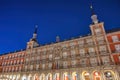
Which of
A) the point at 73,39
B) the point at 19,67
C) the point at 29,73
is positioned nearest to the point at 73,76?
the point at 73,39

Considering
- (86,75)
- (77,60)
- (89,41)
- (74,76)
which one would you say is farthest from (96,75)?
(89,41)

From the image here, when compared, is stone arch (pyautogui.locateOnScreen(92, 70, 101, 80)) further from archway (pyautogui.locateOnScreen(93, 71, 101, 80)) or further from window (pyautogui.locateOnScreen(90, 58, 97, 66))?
window (pyautogui.locateOnScreen(90, 58, 97, 66))

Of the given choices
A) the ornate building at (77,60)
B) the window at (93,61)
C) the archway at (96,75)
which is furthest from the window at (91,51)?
the archway at (96,75)

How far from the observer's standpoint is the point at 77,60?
107 feet

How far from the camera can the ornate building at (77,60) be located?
27.8 metres

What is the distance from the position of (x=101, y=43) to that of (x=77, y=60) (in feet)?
31.7

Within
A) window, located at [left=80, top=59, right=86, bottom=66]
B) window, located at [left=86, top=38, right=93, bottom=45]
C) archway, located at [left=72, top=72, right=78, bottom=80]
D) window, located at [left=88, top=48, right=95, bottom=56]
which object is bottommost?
archway, located at [left=72, top=72, right=78, bottom=80]

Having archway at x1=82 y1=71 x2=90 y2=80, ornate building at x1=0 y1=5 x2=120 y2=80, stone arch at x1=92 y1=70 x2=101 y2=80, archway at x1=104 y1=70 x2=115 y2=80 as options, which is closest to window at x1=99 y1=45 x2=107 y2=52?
ornate building at x1=0 y1=5 x2=120 y2=80

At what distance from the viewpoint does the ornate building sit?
2780 cm

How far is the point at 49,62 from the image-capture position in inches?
1502

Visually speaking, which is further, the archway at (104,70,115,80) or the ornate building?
the ornate building

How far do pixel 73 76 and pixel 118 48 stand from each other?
53.2 ft

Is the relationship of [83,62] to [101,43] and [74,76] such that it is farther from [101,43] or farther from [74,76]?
[101,43]

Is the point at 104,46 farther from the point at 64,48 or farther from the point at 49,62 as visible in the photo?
the point at 49,62
